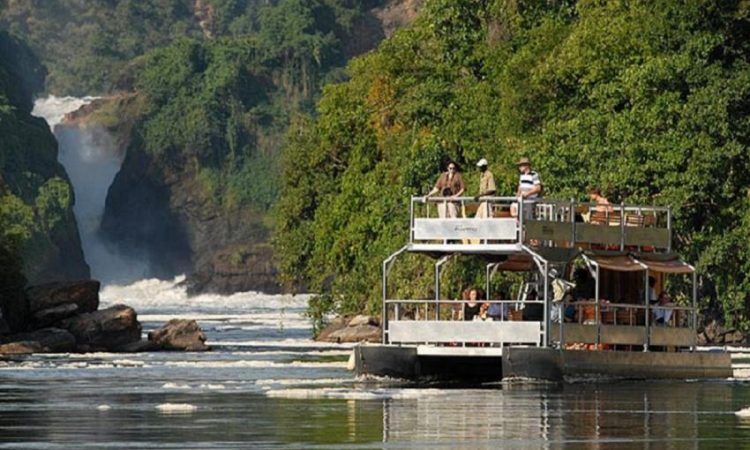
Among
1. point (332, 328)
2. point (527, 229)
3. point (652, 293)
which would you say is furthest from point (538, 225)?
point (332, 328)

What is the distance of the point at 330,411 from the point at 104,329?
106ft

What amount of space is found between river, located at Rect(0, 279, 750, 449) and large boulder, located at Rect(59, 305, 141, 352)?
12.3 metres

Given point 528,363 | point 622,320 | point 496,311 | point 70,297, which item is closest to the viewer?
point 528,363

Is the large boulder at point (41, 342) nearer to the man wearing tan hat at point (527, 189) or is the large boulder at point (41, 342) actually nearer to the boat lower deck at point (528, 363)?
the boat lower deck at point (528, 363)

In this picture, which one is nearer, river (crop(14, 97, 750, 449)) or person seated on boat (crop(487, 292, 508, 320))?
river (crop(14, 97, 750, 449))

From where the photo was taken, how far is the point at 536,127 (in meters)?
76.6

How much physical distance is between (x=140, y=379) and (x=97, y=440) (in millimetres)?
17621

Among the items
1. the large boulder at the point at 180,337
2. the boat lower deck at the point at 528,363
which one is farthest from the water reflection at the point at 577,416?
the large boulder at the point at 180,337

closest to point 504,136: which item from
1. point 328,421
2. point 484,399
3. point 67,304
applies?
point 67,304

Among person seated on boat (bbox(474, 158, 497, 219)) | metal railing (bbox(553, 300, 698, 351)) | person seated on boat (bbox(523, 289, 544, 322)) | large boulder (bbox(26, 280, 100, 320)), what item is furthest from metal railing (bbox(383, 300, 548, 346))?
large boulder (bbox(26, 280, 100, 320))

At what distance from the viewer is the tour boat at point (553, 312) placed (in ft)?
159

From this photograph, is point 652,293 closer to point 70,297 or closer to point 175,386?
point 175,386

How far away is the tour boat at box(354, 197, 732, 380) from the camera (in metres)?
48.5

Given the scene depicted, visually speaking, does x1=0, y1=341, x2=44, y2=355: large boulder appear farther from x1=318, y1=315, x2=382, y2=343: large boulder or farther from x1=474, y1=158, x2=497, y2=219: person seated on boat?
x1=474, y1=158, x2=497, y2=219: person seated on boat
